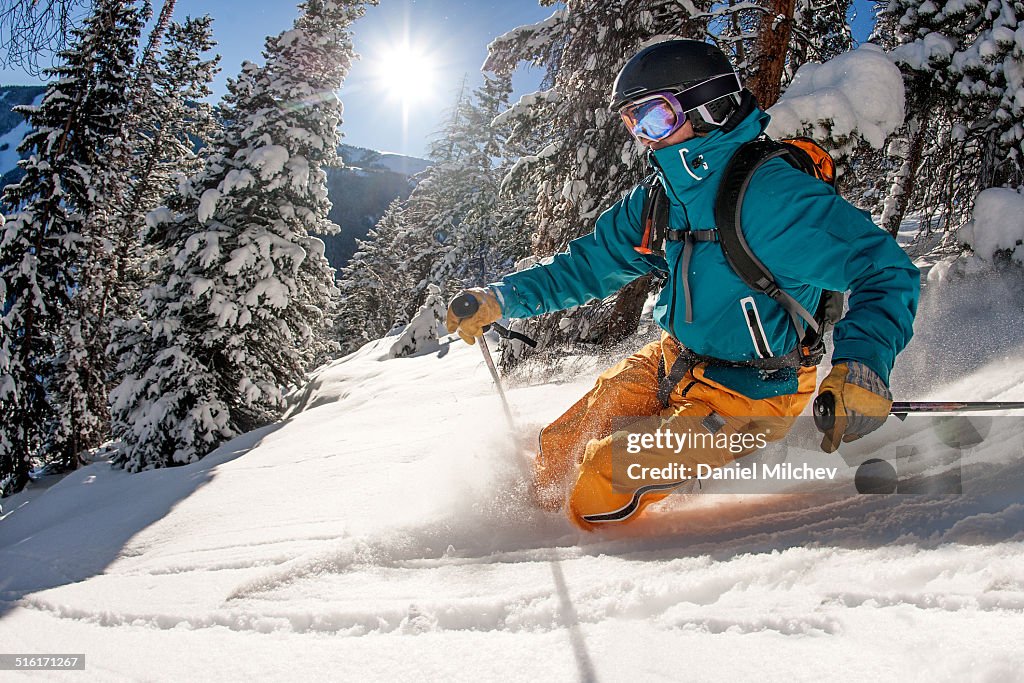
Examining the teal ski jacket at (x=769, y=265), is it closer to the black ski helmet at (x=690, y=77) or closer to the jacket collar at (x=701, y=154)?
the jacket collar at (x=701, y=154)

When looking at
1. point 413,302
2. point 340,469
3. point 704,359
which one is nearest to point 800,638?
point 704,359

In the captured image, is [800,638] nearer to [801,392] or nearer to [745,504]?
[745,504]

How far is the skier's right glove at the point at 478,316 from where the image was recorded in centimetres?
313

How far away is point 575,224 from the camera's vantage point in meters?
8.80

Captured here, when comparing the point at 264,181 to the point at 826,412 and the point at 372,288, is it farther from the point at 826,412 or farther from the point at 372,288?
the point at 372,288

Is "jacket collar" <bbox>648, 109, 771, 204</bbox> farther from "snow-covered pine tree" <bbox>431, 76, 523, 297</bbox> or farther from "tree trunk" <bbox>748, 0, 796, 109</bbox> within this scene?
"snow-covered pine tree" <bbox>431, 76, 523, 297</bbox>

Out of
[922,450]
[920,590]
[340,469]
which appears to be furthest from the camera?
[340,469]

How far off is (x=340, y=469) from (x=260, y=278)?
10719 millimetres

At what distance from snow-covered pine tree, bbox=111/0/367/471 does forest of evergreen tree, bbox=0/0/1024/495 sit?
0.17 feet

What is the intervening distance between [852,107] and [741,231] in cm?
479

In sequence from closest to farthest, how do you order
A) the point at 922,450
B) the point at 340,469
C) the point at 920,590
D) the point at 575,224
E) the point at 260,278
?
the point at 920,590
the point at 922,450
the point at 340,469
the point at 575,224
the point at 260,278

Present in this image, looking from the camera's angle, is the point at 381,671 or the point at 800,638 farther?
the point at 381,671

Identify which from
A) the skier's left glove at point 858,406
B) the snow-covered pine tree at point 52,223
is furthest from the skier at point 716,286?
the snow-covered pine tree at point 52,223

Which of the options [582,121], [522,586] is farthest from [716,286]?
[582,121]
